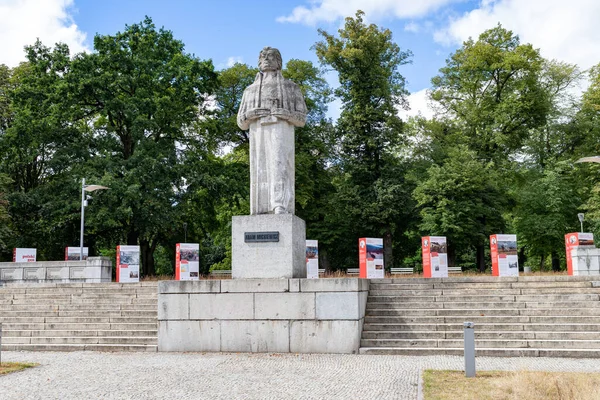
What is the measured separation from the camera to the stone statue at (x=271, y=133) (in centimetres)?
1300

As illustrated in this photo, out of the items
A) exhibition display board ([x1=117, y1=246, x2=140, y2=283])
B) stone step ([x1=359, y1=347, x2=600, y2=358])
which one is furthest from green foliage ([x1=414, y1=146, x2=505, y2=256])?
stone step ([x1=359, y1=347, x2=600, y2=358])

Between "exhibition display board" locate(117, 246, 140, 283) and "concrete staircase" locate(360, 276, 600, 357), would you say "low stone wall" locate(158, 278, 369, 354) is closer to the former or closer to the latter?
"concrete staircase" locate(360, 276, 600, 357)

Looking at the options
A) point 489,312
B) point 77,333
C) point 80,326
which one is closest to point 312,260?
point 80,326

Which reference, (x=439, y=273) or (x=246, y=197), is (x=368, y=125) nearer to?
(x=246, y=197)

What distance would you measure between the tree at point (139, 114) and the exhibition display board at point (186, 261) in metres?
4.84

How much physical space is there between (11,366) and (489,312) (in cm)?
1025

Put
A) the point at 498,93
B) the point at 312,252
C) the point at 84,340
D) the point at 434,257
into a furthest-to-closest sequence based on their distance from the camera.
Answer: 1. the point at 498,93
2. the point at 312,252
3. the point at 434,257
4. the point at 84,340

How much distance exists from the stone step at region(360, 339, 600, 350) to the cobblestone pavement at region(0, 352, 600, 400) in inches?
33.7

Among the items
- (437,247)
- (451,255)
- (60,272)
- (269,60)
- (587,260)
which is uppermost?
(269,60)

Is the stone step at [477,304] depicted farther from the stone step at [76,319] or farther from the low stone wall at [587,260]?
the low stone wall at [587,260]

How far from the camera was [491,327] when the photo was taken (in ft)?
42.2

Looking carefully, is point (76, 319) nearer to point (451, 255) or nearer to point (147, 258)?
point (147, 258)

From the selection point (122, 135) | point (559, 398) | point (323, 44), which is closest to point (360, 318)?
point (559, 398)

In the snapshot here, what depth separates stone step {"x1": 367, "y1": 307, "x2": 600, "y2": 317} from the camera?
43.9 feet
